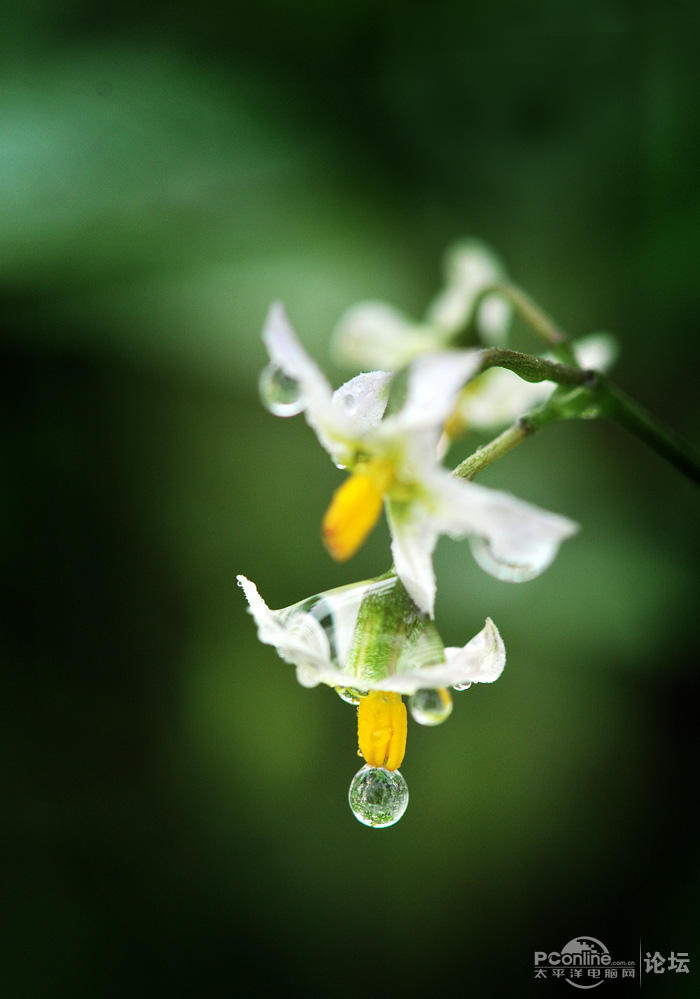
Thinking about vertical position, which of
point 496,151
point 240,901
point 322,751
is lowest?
point 240,901

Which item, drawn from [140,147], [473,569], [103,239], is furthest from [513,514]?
[140,147]

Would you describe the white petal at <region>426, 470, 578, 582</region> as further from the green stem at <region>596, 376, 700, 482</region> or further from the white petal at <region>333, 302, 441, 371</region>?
the white petal at <region>333, 302, 441, 371</region>

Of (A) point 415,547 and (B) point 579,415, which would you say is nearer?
(A) point 415,547

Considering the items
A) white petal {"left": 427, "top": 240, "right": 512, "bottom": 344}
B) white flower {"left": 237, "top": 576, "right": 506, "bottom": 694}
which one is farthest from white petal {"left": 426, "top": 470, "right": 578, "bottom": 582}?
white petal {"left": 427, "top": 240, "right": 512, "bottom": 344}

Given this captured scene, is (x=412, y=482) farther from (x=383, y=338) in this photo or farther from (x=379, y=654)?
(x=383, y=338)

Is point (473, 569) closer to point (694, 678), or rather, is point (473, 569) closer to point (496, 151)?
point (694, 678)

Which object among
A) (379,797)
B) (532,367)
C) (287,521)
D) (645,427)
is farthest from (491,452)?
(287,521)

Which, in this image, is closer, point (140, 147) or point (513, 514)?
point (513, 514)
